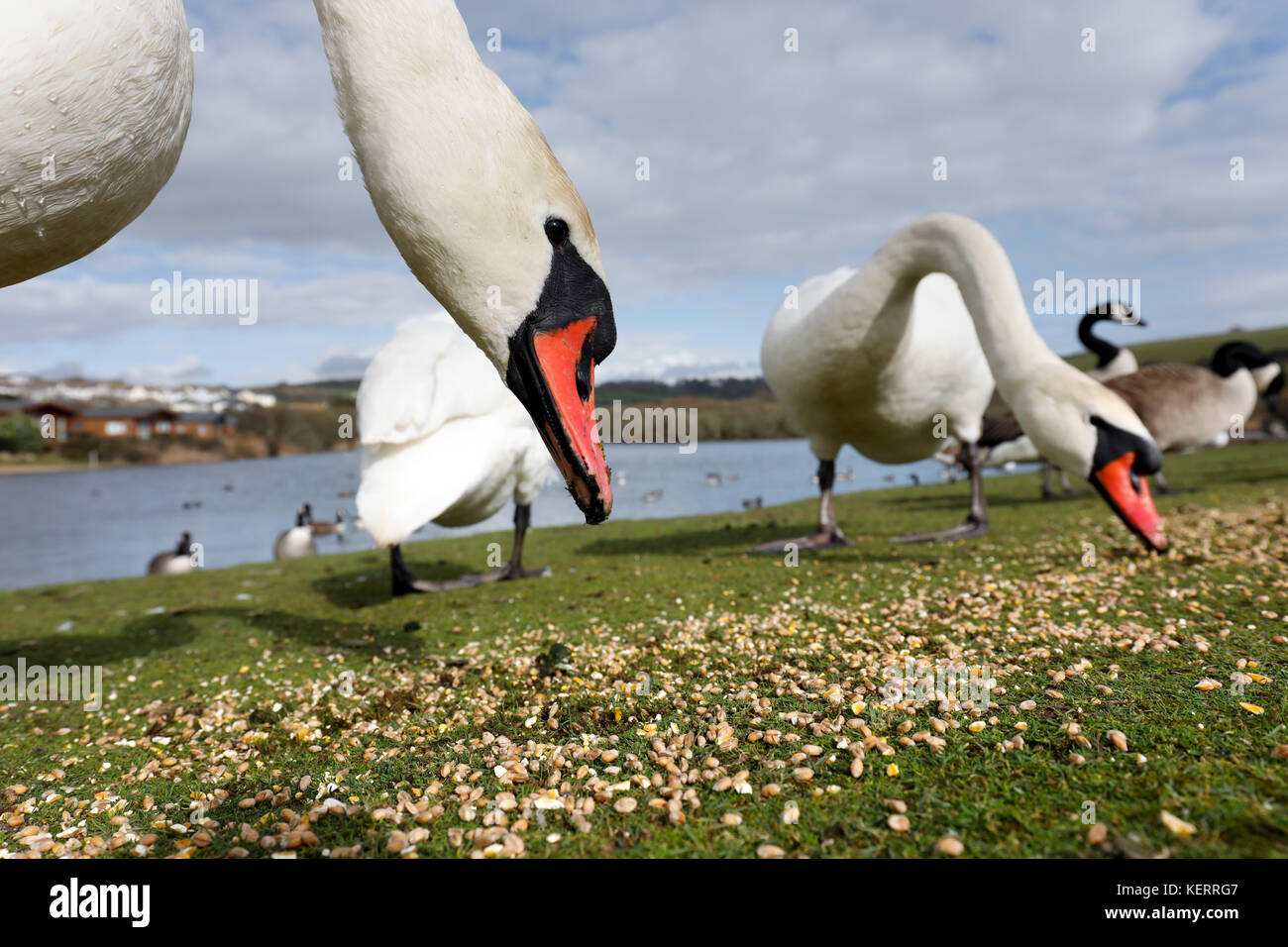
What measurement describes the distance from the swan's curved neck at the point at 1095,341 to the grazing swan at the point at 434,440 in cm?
1389

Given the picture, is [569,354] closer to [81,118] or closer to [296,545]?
[81,118]

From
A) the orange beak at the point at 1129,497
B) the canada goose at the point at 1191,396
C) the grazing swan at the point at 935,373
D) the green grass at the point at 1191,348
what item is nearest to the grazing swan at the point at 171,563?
the grazing swan at the point at 935,373

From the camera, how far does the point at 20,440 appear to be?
56.0m

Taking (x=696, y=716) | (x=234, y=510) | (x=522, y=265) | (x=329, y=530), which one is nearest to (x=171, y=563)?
(x=329, y=530)

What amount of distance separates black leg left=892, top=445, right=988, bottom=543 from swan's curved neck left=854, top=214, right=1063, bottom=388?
2.81 metres

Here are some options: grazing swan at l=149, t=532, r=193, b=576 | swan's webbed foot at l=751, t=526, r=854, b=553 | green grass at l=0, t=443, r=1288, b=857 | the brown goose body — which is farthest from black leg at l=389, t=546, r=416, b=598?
the brown goose body

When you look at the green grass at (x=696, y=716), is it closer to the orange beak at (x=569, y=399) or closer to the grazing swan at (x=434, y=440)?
the grazing swan at (x=434, y=440)

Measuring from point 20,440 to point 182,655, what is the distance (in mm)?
67991

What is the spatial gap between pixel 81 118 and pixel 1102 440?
5954mm

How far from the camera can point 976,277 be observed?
5.75m

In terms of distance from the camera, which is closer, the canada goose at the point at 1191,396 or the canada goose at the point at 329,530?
the canada goose at the point at 1191,396

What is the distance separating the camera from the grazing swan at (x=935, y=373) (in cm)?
532
